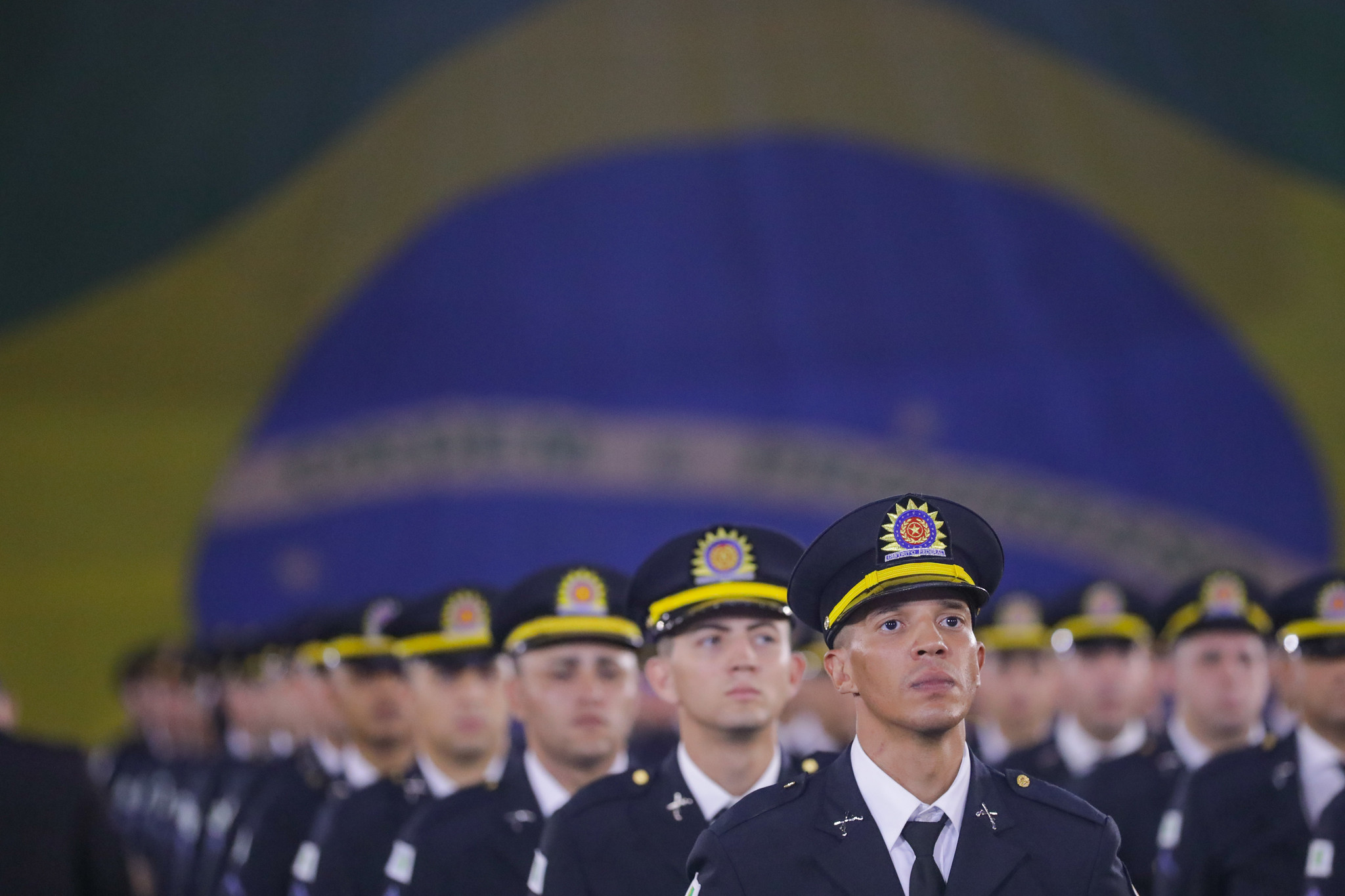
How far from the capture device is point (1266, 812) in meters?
4.95

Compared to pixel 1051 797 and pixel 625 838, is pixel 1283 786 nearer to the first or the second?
pixel 625 838

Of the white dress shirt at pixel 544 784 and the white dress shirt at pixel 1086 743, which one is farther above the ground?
the white dress shirt at pixel 1086 743

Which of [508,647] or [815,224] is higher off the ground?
[815,224]

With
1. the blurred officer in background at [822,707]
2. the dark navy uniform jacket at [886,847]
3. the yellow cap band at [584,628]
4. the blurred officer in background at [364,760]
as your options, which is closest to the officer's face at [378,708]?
the blurred officer in background at [364,760]

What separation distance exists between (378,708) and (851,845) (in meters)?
4.19

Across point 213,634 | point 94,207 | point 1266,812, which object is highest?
point 94,207

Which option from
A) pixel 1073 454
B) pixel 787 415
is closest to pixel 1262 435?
pixel 1073 454

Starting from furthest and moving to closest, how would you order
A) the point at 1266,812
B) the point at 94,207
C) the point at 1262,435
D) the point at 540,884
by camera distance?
1. the point at 94,207
2. the point at 1262,435
3. the point at 1266,812
4. the point at 540,884

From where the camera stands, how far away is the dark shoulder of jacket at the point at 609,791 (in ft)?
13.7

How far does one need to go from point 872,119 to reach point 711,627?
53.8ft

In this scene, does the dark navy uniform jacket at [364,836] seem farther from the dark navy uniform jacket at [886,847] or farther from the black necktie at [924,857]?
the black necktie at [924,857]

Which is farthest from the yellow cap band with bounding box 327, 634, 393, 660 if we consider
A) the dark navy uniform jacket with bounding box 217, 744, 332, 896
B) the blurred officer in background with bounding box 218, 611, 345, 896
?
the dark navy uniform jacket with bounding box 217, 744, 332, 896

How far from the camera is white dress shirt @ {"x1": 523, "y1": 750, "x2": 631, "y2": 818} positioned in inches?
194

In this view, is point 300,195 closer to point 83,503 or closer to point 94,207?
point 94,207
